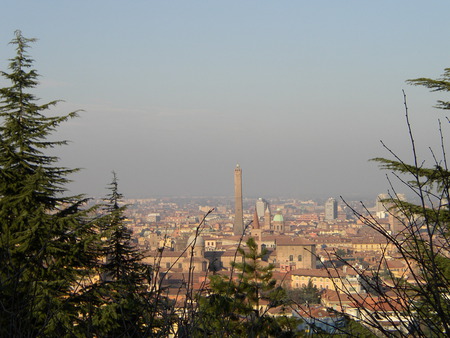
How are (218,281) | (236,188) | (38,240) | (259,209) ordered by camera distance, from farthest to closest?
(259,209) < (236,188) < (218,281) < (38,240)

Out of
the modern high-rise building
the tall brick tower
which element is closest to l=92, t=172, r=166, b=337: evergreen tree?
the tall brick tower

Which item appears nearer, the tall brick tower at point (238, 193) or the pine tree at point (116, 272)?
the pine tree at point (116, 272)

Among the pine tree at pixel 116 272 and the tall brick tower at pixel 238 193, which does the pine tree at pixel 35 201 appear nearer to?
the pine tree at pixel 116 272

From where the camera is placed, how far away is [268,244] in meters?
67.4

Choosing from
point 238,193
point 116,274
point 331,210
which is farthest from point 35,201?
point 331,210

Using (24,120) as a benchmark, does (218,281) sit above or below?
below

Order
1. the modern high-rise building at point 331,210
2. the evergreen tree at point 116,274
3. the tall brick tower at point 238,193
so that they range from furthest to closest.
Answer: the modern high-rise building at point 331,210
the tall brick tower at point 238,193
the evergreen tree at point 116,274

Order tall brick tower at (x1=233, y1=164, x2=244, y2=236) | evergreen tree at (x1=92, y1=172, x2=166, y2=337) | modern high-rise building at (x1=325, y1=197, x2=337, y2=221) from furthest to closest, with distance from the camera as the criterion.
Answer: modern high-rise building at (x1=325, y1=197, x2=337, y2=221), tall brick tower at (x1=233, y1=164, x2=244, y2=236), evergreen tree at (x1=92, y1=172, x2=166, y2=337)

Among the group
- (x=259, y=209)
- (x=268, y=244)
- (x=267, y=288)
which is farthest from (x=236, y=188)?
(x=267, y=288)

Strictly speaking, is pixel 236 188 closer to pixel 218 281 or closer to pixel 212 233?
pixel 212 233

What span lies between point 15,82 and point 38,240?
187 centimetres

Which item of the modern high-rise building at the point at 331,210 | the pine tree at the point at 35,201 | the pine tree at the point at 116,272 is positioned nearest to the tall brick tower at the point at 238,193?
the modern high-rise building at the point at 331,210

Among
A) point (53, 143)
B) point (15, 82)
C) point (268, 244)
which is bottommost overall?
point (268, 244)

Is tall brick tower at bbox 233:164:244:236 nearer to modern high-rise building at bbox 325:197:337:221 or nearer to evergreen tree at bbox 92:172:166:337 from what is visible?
modern high-rise building at bbox 325:197:337:221
